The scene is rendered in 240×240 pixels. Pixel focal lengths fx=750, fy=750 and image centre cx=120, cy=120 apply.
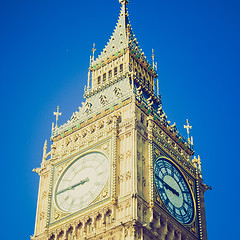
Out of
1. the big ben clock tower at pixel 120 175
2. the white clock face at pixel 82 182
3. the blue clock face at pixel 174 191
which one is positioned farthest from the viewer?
the blue clock face at pixel 174 191

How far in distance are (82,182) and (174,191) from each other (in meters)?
6.75

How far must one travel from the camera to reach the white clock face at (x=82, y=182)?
52.9 m

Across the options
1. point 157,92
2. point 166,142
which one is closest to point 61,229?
point 166,142

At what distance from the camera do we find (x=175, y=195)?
179ft

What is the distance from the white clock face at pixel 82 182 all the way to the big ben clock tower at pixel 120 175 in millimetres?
76

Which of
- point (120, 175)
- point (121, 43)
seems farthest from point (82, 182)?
point (121, 43)

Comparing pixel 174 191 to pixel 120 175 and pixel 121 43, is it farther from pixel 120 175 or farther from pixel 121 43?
pixel 121 43

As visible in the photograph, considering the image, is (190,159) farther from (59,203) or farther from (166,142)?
(59,203)

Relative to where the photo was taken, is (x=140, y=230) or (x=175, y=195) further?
(x=175, y=195)

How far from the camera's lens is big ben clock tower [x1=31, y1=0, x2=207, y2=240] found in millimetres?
50781

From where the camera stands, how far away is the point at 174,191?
180 ft

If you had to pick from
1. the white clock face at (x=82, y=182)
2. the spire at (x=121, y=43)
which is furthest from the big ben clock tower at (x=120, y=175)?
the spire at (x=121, y=43)

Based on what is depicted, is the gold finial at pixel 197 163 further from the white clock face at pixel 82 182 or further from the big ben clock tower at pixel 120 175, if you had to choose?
the white clock face at pixel 82 182

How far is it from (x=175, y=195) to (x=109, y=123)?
24.4 ft
